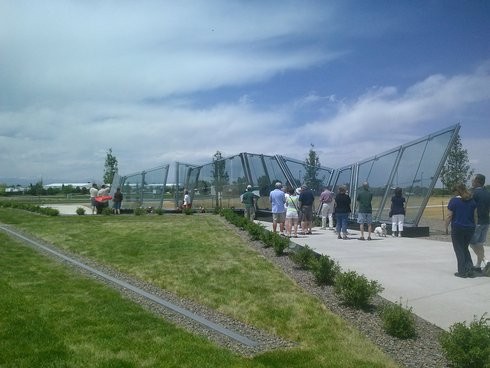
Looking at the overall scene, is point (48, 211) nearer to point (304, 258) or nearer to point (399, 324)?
point (304, 258)

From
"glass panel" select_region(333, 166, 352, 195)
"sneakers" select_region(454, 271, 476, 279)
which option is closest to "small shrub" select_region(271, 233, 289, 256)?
"sneakers" select_region(454, 271, 476, 279)

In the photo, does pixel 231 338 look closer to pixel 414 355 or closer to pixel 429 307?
pixel 414 355

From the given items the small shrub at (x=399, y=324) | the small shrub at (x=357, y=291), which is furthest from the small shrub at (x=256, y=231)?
the small shrub at (x=399, y=324)

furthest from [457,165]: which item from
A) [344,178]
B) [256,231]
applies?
[256,231]

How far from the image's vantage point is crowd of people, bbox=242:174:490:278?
927cm

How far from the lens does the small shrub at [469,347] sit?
4.79 meters

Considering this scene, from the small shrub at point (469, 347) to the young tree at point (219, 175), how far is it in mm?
23453

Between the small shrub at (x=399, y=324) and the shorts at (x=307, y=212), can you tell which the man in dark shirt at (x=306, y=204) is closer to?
the shorts at (x=307, y=212)

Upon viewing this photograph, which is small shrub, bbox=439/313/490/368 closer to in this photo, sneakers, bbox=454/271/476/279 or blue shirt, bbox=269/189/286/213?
sneakers, bbox=454/271/476/279

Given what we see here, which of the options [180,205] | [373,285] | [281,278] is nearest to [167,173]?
[180,205]

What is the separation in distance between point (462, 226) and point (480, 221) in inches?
25.4

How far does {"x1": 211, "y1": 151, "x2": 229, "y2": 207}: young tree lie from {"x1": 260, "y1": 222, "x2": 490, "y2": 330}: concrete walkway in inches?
540

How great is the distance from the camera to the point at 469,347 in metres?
4.86

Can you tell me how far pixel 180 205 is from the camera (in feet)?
105
